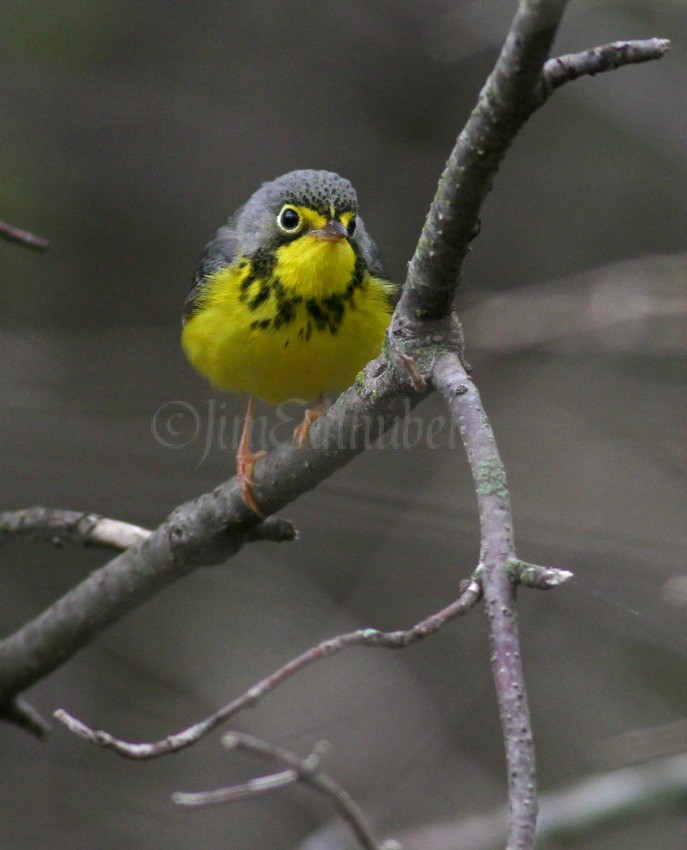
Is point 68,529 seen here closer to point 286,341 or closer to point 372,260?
point 286,341

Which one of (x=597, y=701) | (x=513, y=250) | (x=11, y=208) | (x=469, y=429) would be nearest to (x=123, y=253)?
(x=11, y=208)

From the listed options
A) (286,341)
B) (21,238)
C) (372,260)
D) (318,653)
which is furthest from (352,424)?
(372,260)

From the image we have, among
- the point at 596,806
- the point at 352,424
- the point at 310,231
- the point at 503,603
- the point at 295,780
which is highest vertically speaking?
the point at 310,231

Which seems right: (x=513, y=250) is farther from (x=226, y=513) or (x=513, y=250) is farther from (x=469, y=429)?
(x=469, y=429)

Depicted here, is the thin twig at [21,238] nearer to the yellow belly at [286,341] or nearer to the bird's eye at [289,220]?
the yellow belly at [286,341]

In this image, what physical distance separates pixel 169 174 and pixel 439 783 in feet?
17.8

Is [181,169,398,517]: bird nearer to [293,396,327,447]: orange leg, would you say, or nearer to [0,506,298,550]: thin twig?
[293,396,327,447]: orange leg

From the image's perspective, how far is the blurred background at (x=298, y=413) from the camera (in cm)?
738

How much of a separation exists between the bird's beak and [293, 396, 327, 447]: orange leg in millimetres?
801

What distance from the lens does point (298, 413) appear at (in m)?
8.74

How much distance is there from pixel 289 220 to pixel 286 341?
62 centimetres

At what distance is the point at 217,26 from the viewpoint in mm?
9508

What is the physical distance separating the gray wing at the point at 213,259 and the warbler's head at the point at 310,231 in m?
0.11

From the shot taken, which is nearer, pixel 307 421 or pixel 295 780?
pixel 295 780
